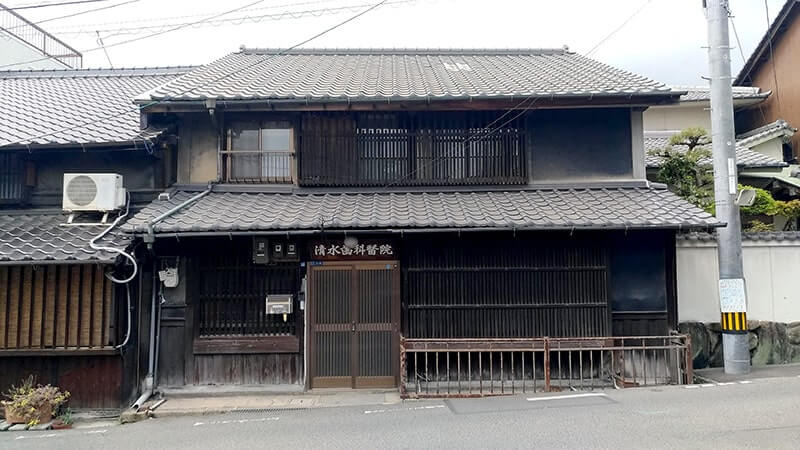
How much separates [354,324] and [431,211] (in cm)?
263

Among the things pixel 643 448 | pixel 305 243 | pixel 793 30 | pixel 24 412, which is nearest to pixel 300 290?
pixel 305 243

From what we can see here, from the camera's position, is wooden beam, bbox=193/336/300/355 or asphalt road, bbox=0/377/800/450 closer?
asphalt road, bbox=0/377/800/450

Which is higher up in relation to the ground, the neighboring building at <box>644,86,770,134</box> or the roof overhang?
the neighboring building at <box>644,86,770,134</box>

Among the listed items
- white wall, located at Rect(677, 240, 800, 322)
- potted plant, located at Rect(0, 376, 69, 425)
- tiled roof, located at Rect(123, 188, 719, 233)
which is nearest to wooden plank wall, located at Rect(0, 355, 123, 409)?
potted plant, located at Rect(0, 376, 69, 425)

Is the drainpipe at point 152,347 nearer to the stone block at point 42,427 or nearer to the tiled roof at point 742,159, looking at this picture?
the stone block at point 42,427

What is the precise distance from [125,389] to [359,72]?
8968 millimetres

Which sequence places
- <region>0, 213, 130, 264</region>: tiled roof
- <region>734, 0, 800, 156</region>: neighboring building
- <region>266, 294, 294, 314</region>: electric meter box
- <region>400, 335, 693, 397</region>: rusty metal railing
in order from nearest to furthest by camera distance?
<region>0, 213, 130, 264</region>: tiled roof < <region>400, 335, 693, 397</region>: rusty metal railing < <region>266, 294, 294, 314</region>: electric meter box < <region>734, 0, 800, 156</region>: neighboring building

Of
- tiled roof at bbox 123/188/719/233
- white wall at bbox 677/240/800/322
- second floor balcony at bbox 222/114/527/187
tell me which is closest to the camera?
tiled roof at bbox 123/188/719/233

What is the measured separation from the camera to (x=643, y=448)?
5848mm

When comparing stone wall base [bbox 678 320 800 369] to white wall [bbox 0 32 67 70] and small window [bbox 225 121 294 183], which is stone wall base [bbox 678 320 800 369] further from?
white wall [bbox 0 32 67 70]

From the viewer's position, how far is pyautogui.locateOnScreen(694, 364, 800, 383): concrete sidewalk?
361 inches

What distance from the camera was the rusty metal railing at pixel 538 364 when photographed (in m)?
8.62

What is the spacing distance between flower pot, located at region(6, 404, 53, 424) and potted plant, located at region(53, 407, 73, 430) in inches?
5.7

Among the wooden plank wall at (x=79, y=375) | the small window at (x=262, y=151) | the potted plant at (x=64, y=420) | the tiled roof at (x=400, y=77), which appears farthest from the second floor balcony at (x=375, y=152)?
the potted plant at (x=64, y=420)
